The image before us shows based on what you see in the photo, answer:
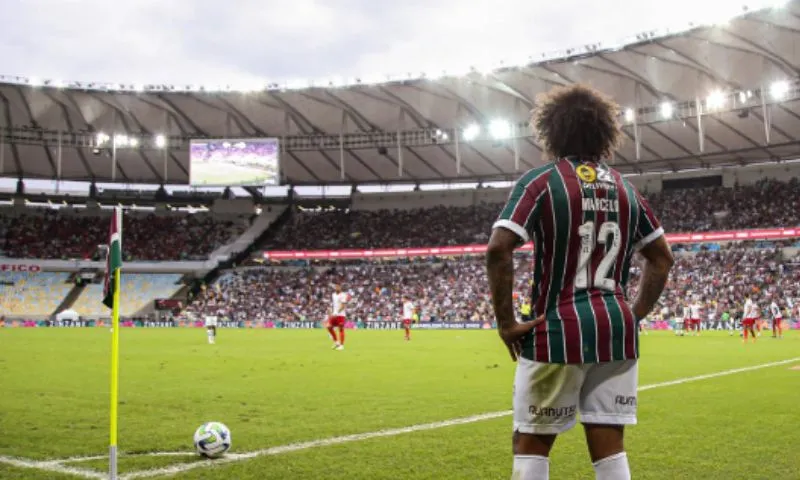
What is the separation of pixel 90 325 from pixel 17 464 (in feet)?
166

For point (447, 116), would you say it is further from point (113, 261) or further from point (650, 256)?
point (650, 256)

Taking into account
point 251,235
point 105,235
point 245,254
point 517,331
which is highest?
point 251,235

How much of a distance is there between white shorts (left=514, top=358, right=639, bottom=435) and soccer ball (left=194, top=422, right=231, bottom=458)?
3675mm

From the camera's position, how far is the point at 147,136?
5753 centimetres

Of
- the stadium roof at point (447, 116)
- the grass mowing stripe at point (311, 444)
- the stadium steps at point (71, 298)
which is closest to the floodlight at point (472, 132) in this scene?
the stadium roof at point (447, 116)

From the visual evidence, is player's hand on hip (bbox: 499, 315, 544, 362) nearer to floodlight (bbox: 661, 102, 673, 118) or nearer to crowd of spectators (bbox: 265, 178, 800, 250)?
floodlight (bbox: 661, 102, 673, 118)

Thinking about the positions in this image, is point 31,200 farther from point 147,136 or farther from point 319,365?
point 319,365

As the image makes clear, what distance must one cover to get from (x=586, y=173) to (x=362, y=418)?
5783 mm

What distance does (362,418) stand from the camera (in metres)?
8.65

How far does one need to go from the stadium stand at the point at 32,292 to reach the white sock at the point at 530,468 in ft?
194

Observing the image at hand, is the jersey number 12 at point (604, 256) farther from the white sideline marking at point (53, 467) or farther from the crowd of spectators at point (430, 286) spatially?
the crowd of spectators at point (430, 286)

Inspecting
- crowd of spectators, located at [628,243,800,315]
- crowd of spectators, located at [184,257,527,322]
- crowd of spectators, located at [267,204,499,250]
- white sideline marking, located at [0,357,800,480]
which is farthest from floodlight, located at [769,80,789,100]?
white sideline marking, located at [0,357,800,480]

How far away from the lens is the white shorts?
340 cm

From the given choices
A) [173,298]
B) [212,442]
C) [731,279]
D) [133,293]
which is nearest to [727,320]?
[731,279]
